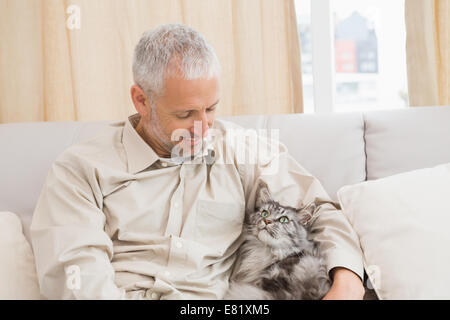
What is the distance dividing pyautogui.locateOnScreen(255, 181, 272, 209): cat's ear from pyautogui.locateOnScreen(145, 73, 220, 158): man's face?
0.26m

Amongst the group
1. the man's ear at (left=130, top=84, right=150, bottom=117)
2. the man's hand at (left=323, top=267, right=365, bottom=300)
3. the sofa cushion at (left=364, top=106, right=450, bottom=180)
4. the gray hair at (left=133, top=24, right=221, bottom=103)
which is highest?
the gray hair at (left=133, top=24, right=221, bottom=103)

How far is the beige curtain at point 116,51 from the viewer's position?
6.68ft

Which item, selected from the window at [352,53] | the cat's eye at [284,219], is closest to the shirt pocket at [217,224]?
the cat's eye at [284,219]

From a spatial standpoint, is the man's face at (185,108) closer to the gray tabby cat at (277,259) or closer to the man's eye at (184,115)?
the man's eye at (184,115)

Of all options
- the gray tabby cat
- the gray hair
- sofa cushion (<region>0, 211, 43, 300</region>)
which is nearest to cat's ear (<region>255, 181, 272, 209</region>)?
the gray tabby cat

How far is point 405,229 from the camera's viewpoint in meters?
1.26

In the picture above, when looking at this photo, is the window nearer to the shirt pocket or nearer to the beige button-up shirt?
the beige button-up shirt

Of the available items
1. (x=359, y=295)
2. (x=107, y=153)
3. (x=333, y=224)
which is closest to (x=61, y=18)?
(x=107, y=153)

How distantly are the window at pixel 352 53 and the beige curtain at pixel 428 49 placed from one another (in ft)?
0.75

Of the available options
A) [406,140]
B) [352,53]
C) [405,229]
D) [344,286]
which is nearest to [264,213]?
[344,286]

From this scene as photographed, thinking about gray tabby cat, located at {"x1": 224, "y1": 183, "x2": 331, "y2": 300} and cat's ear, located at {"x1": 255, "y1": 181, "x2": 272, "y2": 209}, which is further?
cat's ear, located at {"x1": 255, "y1": 181, "x2": 272, "y2": 209}

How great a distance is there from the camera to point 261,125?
1.69m

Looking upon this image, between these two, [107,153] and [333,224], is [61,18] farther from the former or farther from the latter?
[333,224]

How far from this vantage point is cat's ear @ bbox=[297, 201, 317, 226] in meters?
1.33
